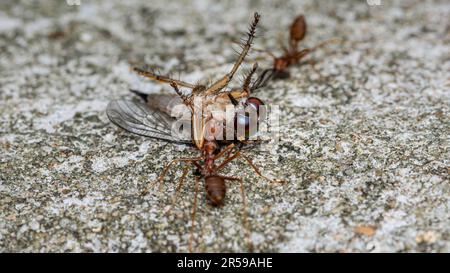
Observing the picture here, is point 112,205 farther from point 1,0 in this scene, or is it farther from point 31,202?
point 1,0

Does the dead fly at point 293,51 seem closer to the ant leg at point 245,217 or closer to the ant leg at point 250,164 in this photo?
the ant leg at point 250,164

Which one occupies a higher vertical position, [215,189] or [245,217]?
[215,189]

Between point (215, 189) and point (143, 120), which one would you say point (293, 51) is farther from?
point (215, 189)

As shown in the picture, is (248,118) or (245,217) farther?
(248,118)

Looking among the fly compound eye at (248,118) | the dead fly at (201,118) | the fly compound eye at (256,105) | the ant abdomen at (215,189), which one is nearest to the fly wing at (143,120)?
the dead fly at (201,118)

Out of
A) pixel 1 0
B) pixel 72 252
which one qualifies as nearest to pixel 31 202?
pixel 72 252

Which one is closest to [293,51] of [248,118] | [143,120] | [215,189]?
[248,118]

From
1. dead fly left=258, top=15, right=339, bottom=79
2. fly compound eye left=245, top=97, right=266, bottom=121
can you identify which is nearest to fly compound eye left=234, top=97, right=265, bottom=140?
fly compound eye left=245, top=97, right=266, bottom=121
